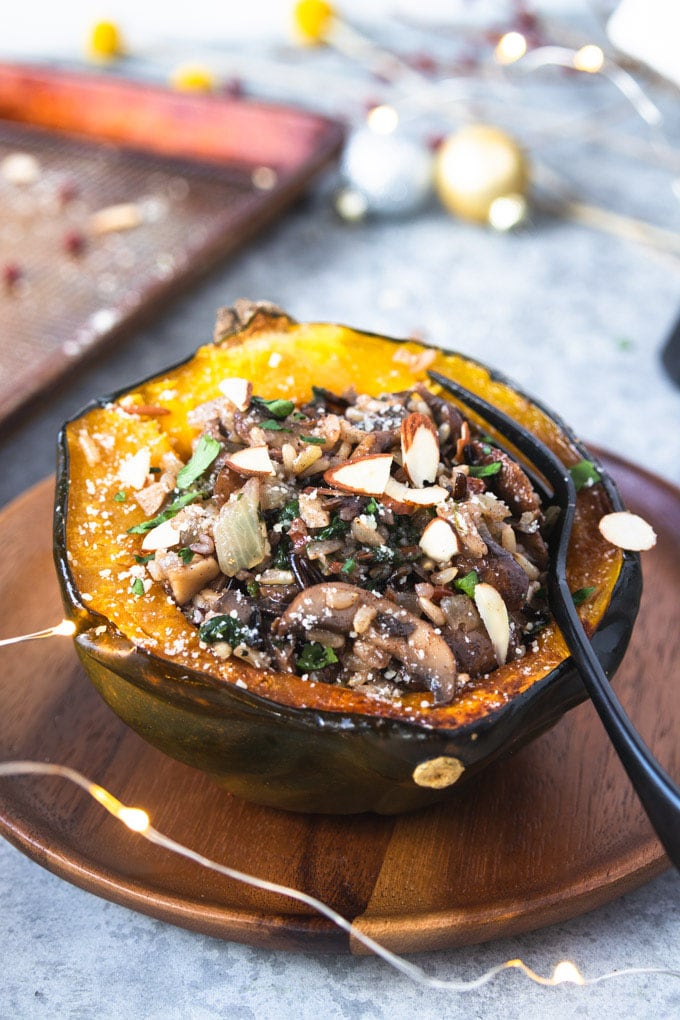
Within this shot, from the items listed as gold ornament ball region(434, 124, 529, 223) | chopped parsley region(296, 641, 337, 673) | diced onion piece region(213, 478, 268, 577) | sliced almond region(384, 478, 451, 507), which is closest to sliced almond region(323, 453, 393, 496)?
sliced almond region(384, 478, 451, 507)

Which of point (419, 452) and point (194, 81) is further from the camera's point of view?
point (194, 81)

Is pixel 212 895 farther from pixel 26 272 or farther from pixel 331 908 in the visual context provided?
pixel 26 272

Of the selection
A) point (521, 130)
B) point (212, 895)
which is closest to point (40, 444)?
point (212, 895)

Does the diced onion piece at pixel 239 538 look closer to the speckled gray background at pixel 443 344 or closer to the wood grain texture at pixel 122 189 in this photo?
the speckled gray background at pixel 443 344

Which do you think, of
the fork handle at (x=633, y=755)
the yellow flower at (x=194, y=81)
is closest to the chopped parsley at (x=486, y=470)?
the fork handle at (x=633, y=755)

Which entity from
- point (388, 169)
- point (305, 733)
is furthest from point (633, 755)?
point (388, 169)

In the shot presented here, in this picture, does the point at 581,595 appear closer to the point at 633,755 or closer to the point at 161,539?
the point at 633,755
